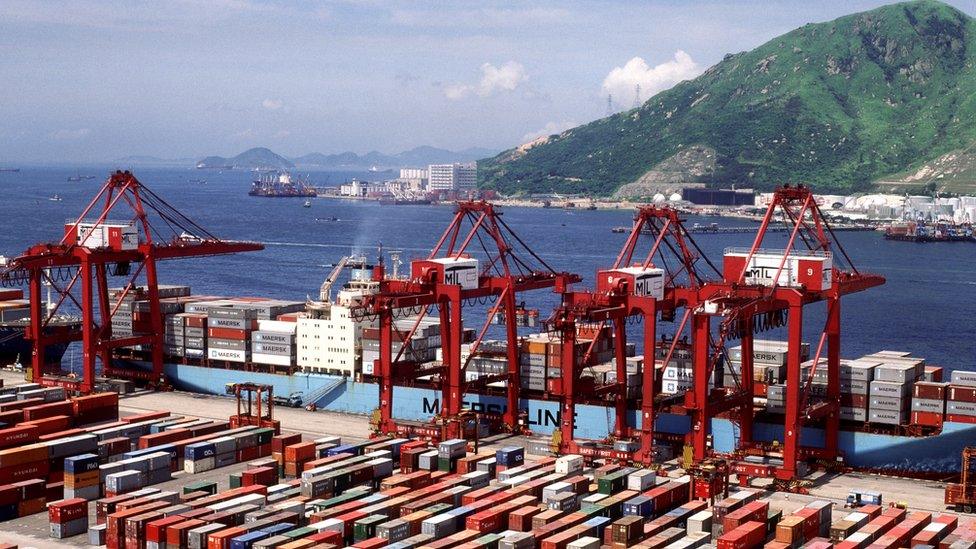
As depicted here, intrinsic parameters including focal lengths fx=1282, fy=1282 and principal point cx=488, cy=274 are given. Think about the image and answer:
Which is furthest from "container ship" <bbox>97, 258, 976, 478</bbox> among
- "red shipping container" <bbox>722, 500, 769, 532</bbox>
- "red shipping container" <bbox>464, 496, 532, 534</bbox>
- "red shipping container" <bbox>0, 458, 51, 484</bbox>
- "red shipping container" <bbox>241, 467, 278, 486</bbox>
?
"red shipping container" <bbox>0, 458, 51, 484</bbox>

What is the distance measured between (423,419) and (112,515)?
→ 19828 mm

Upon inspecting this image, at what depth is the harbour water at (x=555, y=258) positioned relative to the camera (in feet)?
258

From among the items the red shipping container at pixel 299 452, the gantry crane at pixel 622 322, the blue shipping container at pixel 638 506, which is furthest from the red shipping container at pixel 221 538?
the gantry crane at pixel 622 322

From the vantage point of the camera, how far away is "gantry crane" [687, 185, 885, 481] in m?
41.1

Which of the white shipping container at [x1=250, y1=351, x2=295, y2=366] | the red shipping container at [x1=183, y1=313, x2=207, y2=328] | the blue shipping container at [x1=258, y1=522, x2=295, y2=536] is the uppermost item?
the red shipping container at [x1=183, y1=313, x2=207, y2=328]

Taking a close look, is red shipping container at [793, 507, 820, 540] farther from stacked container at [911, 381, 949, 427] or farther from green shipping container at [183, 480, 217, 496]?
green shipping container at [183, 480, 217, 496]

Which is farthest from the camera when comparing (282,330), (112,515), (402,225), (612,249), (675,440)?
(402,225)

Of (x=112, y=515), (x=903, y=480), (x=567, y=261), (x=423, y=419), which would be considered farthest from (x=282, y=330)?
(x=567, y=261)

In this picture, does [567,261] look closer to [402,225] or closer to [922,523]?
[402,225]

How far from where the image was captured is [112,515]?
3353 centimetres

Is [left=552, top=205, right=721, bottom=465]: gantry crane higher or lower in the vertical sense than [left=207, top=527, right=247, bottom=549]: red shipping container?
higher

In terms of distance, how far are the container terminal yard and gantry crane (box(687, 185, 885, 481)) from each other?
0.10 metres

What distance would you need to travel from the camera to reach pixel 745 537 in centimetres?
3212

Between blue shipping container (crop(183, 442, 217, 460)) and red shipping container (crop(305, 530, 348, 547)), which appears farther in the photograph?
blue shipping container (crop(183, 442, 217, 460))
